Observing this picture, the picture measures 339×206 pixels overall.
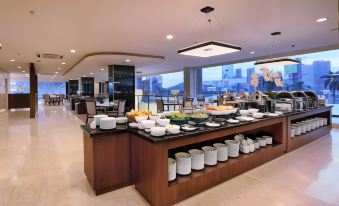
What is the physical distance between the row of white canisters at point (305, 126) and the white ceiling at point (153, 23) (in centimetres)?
222

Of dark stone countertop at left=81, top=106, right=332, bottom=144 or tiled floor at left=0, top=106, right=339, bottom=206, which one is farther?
tiled floor at left=0, top=106, right=339, bottom=206

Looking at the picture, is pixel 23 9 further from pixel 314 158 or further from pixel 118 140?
pixel 314 158

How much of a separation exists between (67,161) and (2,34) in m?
3.72

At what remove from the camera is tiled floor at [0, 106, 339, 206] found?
7.48ft

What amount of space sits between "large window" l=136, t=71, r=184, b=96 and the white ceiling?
768 centimetres

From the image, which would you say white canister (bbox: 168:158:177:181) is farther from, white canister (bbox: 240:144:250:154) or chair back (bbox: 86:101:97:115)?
chair back (bbox: 86:101:97:115)

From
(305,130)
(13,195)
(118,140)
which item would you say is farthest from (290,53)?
(13,195)

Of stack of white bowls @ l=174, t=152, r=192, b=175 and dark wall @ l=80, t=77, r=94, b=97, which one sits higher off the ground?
dark wall @ l=80, t=77, r=94, b=97

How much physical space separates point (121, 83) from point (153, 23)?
18.7 feet

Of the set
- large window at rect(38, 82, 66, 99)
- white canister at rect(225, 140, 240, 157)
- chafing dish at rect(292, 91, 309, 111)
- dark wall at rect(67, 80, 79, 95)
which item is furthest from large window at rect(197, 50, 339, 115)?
large window at rect(38, 82, 66, 99)

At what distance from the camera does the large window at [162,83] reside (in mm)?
13989

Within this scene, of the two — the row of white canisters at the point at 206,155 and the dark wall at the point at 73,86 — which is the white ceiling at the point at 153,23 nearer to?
the row of white canisters at the point at 206,155

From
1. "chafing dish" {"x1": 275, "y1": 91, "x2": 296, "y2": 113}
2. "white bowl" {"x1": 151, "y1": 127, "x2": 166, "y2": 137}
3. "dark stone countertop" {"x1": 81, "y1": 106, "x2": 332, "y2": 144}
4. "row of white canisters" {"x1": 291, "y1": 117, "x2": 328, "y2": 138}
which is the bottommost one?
"row of white canisters" {"x1": 291, "y1": 117, "x2": 328, "y2": 138}

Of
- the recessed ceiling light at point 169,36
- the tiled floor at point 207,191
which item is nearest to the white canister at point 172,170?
the tiled floor at point 207,191
